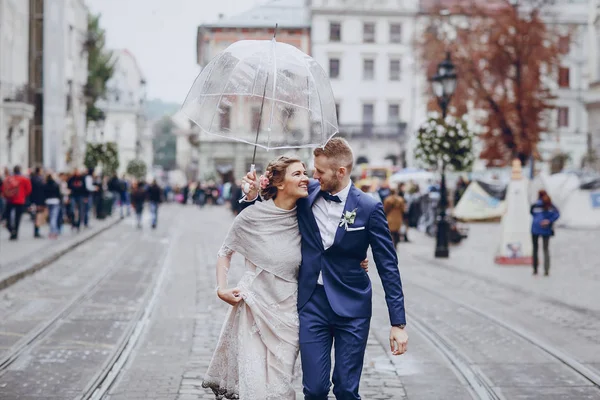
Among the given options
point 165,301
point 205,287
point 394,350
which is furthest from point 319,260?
point 205,287

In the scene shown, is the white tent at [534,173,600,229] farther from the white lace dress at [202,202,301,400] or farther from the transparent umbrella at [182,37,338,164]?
the white lace dress at [202,202,301,400]

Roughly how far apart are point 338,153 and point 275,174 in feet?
1.14

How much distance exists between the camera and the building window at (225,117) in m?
5.91

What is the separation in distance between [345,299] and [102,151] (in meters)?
38.8

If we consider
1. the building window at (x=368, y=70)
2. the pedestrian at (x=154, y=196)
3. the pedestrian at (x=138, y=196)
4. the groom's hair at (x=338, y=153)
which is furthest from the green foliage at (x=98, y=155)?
the groom's hair at (x=338, y=153)

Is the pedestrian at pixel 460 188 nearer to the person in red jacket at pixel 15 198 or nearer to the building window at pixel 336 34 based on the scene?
the person in red jacket at pixel 15 198

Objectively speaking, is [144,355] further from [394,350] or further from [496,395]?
[394,350]

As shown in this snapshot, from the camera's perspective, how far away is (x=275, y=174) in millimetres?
5262

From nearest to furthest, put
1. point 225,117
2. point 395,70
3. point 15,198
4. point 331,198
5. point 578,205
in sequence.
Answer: point 331,198, point 225,117, point 15,198, point 578,205, point 395,70

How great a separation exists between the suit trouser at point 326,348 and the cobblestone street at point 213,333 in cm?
229

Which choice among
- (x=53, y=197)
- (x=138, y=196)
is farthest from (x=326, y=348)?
(x=138, y=196)

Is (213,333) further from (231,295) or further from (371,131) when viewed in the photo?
(371,131)

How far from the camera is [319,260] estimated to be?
203 inches

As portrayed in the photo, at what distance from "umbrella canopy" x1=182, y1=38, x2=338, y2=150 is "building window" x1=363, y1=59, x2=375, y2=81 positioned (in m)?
71.6
